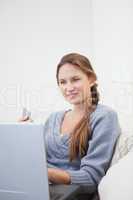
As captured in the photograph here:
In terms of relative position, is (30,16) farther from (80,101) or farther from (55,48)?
(80,101)

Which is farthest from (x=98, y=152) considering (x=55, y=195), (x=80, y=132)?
(x=55, y=195)

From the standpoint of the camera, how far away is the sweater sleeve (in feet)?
4.42

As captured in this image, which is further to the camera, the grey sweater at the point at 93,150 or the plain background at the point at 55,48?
the plain background at the point at 55,48

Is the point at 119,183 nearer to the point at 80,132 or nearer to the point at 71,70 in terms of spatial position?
the point at 80,132

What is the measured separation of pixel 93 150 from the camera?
4.59ft

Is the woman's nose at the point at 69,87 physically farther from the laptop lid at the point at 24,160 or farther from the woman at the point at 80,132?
the laptop lid at the point at 24,160

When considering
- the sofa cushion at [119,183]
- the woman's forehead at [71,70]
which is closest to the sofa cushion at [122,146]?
the sofa cushion at [119,183]

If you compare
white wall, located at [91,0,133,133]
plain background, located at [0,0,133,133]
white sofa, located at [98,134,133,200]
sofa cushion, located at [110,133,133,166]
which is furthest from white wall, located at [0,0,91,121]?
white sofa, located at [98,134,133,200]

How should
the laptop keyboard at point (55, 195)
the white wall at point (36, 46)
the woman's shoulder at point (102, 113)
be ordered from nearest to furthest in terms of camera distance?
the laptop keyboard at point (55, 195), the woman's shoulder at point (102, 113), the white wall at point (36, 46)

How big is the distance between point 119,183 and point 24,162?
1.25ft

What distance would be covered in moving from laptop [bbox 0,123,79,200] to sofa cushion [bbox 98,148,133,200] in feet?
0.88

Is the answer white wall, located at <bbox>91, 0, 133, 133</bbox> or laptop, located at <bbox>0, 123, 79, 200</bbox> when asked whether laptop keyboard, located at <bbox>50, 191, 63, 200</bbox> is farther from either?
white wall, located at <bbox>91, 0, 133, 133</bbox>

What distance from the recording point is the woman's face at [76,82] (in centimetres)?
159

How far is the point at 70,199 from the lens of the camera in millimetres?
1132
